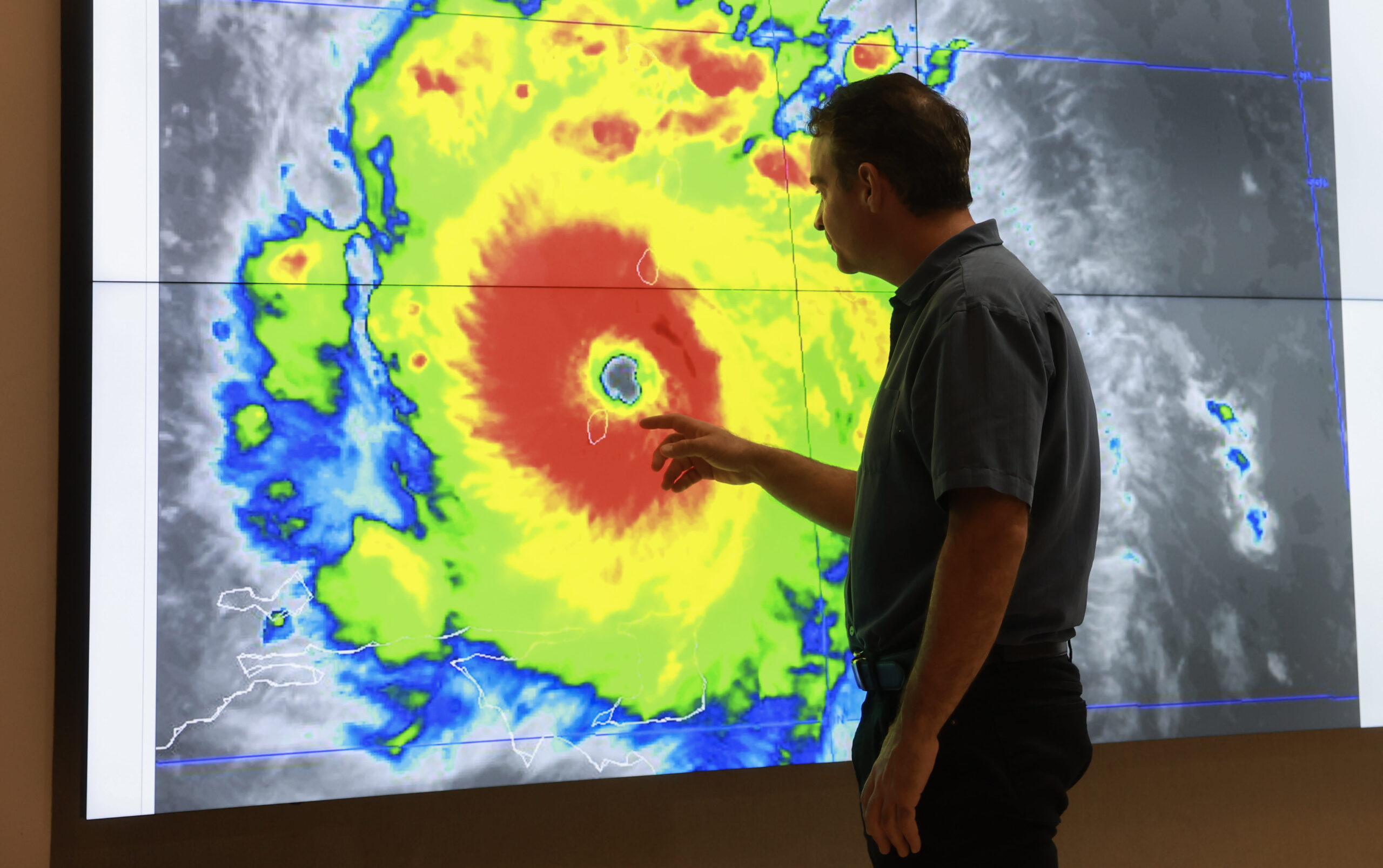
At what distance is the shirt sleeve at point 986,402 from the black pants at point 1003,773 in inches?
8.4

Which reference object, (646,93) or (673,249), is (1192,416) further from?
(646,93)

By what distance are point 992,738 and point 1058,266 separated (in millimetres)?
1056

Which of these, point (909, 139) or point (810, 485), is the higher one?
point (909, 139)

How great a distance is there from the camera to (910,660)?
3.40ft

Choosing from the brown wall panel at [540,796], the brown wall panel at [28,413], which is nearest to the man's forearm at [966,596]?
the brown wall panel at [540,796]

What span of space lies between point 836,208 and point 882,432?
10.3 inches

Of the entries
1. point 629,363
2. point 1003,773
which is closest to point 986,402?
point 1003,773

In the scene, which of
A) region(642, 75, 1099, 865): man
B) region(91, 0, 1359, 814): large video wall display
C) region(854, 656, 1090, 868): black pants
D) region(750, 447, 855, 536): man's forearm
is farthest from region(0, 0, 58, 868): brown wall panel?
region(854, 656, 1090, 868): black pants

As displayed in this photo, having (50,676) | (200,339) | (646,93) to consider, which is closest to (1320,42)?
(646,93)

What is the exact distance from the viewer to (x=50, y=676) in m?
1.49

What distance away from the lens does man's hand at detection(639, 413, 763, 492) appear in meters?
1.34

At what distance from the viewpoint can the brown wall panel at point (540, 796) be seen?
4.79 ft

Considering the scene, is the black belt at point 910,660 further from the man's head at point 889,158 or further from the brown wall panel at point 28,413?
the brown wall panel at point 28,413

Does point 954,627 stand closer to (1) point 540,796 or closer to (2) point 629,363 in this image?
(2) point 629,363
